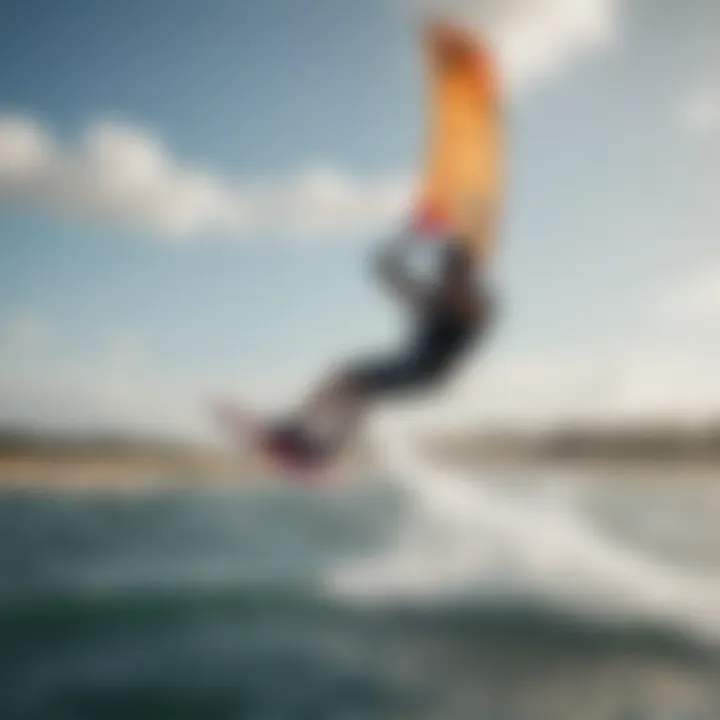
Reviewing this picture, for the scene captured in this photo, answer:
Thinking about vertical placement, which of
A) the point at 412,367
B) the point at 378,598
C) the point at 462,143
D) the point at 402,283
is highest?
the point at 462,143

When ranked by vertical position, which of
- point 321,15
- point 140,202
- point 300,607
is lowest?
point 300,607

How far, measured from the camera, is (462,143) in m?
1.82

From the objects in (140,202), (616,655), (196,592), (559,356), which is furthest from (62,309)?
(616,655)

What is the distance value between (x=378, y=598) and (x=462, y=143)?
2.74 ft

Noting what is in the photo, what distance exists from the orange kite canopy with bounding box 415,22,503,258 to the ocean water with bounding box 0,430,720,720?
44 cm

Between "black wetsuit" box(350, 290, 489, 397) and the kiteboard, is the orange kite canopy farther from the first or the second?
the kiteboard

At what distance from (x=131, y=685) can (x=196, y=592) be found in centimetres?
19

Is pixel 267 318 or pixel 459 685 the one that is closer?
pixel 459 685

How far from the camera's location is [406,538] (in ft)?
5.87

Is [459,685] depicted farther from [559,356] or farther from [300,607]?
[559,356]

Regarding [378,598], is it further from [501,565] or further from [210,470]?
[210,470]

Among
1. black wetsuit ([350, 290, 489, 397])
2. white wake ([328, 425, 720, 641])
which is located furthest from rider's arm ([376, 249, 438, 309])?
white wake ([328, 425, 720, 641])

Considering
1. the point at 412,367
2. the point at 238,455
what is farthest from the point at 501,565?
the point at 238,455

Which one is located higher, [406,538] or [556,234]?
[556,234]
